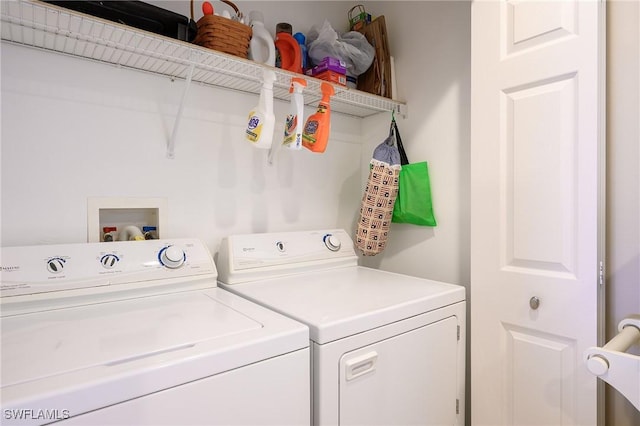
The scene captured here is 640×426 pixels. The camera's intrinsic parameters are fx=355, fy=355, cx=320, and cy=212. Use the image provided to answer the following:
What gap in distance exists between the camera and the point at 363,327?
1080 mm

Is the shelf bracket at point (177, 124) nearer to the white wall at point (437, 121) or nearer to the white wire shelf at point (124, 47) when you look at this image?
the white wire shelf at point (124, 47)

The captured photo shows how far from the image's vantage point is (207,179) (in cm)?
164

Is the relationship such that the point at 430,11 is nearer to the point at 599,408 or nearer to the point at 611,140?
the point at 611,140

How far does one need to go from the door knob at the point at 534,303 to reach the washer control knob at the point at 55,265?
160 cm

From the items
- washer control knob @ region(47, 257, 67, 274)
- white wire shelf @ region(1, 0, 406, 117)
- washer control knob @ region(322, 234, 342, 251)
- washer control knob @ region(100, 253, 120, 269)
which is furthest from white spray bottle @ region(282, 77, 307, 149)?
washer control knob @ region(47, 257, 67, 274)

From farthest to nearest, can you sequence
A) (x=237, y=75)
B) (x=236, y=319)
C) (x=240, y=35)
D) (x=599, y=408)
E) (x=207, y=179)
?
1. (x=207, y=179)
2. (x=237, y=75)
3. (x=240, y=35)
4. (x=599, y=408)
5. (x=236, y=319)

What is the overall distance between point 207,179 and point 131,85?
1.58ft

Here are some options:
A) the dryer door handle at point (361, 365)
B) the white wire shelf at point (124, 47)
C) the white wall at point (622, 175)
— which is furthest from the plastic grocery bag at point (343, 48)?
the dryer door handle at point (361, 365)

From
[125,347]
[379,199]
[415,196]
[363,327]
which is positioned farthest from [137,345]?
[415,196]

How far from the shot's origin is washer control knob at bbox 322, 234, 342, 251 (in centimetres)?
181

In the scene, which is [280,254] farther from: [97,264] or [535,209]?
[535,209]

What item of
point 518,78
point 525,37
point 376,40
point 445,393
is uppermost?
point 376,40

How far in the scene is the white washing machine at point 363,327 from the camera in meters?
1.03

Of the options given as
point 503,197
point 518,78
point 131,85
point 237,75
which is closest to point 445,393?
point 503,197
